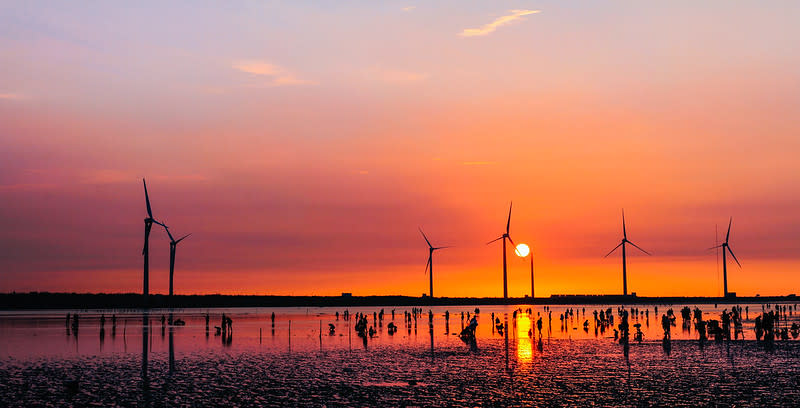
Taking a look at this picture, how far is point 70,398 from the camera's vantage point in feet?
129

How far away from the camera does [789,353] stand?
62.4m

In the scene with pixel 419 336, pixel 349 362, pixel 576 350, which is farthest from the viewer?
pixel 419 336

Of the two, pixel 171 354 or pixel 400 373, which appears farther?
pixel 171 354

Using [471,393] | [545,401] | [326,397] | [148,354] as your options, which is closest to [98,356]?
[148,354]

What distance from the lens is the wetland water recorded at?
127 feet

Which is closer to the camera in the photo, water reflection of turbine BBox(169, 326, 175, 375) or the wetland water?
the wetland water

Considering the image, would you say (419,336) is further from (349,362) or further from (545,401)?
(545,401)

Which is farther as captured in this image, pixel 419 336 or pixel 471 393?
pixel 419 336

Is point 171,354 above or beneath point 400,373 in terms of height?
beneath

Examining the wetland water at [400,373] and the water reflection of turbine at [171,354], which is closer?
the wetland water at [400,373]

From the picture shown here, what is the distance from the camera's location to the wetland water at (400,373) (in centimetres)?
3859

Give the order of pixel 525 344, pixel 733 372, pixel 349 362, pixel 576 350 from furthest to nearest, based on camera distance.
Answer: pixel 525 344, pixel 576 350, pixel 349 362, pixel 733 372

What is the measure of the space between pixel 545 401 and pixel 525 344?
1534 inches

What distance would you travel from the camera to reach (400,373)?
4988 centimetres
